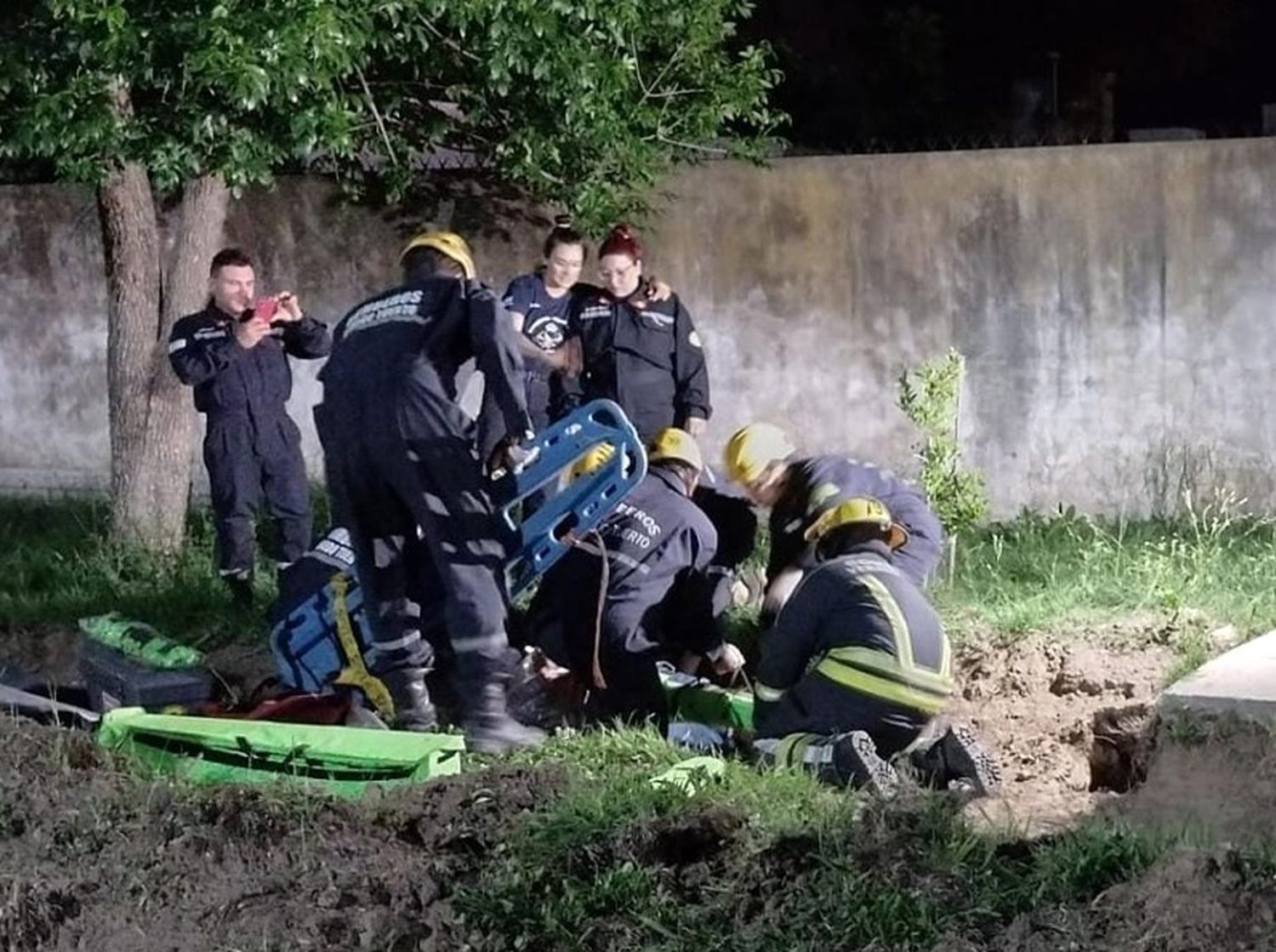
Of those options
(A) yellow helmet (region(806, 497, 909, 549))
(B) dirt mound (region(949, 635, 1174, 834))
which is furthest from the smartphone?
(B) dirt mound (region(949, 635, 1174, 834))

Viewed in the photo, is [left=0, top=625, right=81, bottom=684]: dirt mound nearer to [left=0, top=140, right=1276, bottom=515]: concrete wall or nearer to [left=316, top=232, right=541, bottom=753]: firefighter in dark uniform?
[left=316, top=232, right=541, bottom=753]: firefighter in dark uniform

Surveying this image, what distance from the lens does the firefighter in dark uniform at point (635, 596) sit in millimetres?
7324

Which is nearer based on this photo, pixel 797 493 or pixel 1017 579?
pixel 797 493

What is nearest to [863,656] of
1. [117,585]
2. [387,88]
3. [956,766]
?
[956,766]

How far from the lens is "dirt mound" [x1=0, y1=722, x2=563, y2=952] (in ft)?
16.2

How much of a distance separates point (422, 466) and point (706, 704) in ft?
4.21

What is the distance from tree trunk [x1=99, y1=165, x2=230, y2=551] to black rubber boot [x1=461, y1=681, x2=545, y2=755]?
3440 millimetres

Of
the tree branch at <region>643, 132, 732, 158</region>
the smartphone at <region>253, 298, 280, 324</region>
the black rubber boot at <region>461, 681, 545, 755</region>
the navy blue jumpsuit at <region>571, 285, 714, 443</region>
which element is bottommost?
the black rubber boot at <region>461, 681, 545, 755</region>

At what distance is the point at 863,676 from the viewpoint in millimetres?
6410

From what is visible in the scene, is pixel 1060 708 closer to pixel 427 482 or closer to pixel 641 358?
pixel 427 482

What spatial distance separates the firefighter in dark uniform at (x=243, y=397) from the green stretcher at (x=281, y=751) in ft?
8.73

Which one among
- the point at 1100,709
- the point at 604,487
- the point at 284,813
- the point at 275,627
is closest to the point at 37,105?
the point at 275,627

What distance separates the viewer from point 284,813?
5598 mm

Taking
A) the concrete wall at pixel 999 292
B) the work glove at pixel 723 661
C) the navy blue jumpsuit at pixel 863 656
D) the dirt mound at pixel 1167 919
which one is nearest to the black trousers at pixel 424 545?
the work glove at pixel 723 661
